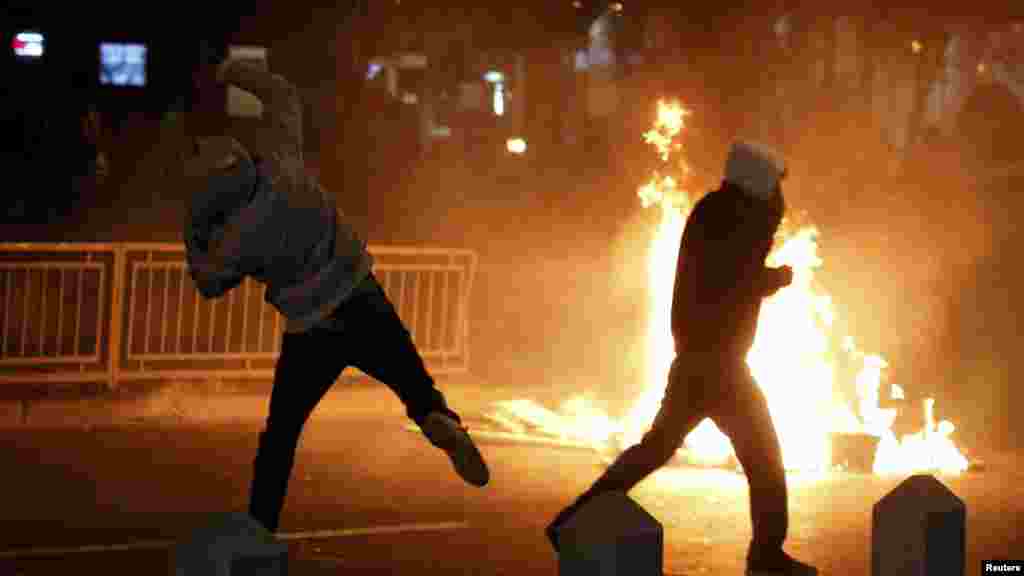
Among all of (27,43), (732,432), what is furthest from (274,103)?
(27,43)

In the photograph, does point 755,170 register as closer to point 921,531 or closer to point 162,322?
point 921,531

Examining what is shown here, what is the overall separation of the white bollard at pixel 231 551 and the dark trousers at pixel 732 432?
2.94 m

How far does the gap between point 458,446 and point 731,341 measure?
1173 mm

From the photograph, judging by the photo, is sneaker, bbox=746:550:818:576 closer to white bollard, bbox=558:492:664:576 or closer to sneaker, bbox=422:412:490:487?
sneaker, bbox=422:412:490:487

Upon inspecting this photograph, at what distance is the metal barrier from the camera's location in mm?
11992

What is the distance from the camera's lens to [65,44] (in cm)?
3259

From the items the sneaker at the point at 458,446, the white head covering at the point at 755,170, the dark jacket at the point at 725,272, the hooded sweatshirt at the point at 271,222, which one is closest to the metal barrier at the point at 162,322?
the hooded sweatshirt at the point at 271,222

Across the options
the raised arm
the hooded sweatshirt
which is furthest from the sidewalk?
the raised arm

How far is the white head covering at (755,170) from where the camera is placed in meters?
7.02

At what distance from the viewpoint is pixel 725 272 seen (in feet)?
23.0

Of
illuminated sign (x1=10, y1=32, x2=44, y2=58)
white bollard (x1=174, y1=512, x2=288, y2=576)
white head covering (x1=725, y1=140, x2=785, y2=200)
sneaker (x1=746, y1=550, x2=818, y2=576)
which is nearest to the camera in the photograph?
white bollard (x1=174, y1=512, x2=288, y2=576)

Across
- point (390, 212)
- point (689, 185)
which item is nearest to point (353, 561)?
point (689, 185)

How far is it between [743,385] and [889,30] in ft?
88.4

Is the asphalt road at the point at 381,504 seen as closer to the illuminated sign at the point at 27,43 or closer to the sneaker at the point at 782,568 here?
the sneaker at the point at 782,568
